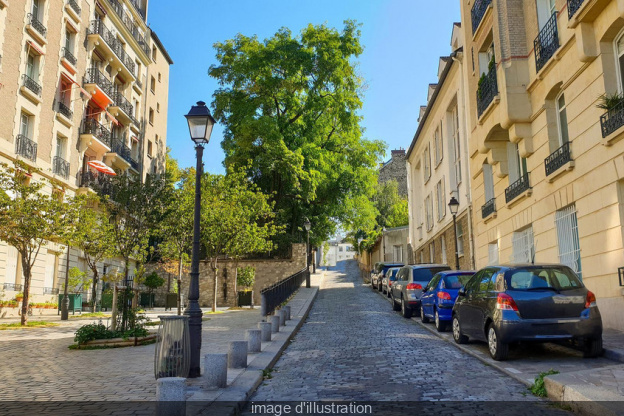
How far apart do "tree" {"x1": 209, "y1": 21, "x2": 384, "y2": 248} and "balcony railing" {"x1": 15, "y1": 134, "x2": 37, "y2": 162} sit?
11.5m

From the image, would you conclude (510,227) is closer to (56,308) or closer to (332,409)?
(332,409)

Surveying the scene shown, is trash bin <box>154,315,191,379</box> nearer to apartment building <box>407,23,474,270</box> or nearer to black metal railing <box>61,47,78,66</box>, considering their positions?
apartment building <box>407,23,474,270</box>

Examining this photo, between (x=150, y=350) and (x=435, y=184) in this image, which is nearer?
(x=150, y=350)

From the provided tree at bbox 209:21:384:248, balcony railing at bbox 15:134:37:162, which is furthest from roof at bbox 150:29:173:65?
balcony railing at bbox 15:134:37:162

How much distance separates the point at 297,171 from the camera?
31.6 meters

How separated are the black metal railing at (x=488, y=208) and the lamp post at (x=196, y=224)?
13240 mm

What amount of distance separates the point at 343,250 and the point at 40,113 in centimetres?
11626

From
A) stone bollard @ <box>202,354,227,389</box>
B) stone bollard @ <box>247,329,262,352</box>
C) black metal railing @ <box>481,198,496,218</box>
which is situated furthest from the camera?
black metal railing @ <box>481,198,496,218</box>

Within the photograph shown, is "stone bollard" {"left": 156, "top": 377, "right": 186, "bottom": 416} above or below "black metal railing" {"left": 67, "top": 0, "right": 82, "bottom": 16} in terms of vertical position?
below

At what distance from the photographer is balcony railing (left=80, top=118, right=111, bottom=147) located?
30.2m

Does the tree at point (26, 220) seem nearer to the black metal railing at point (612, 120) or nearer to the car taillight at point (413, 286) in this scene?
the car taillight at point (413, 286)

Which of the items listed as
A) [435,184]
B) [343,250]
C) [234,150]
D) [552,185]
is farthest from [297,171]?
[343,250]

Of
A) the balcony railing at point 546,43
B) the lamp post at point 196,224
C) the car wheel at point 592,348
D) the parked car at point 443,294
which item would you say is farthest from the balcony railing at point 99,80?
the car wheel at point 592,348

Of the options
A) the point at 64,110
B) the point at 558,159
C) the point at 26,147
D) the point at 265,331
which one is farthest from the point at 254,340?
the point at 64,110
